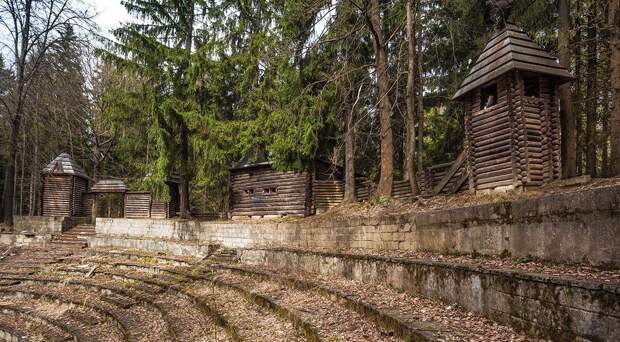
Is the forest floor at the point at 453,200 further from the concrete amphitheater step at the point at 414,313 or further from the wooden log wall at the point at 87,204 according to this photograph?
the wooden log wall at the point at 87,204

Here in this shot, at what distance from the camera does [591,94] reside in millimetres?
12531

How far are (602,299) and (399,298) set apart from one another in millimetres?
2923

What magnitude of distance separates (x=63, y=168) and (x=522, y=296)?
26249 mm

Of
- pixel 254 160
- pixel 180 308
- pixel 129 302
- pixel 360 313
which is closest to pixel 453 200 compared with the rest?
pixel 360 313

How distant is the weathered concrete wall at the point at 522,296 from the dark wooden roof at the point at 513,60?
17.5ft

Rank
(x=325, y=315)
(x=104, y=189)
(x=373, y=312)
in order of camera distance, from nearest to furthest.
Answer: (x=373, y=312)
(x=325, y=315)
(x=104, y=189)

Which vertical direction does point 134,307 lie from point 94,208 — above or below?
below

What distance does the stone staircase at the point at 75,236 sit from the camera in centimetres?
1895

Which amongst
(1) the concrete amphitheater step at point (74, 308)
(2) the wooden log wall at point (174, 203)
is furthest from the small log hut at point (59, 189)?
(1) the concrete amphitheater step at point (74, 308)

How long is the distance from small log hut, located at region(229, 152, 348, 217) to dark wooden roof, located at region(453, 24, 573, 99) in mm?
7161

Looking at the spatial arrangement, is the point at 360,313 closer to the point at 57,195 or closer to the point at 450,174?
the point at 450,174

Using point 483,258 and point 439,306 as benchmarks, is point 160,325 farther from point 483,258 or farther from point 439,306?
point 483,258

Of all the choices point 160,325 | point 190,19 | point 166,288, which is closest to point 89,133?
point 190,19

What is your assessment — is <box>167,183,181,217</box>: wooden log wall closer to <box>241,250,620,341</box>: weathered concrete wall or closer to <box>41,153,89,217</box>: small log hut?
<box>41,153,89,217</box>: small log hut
